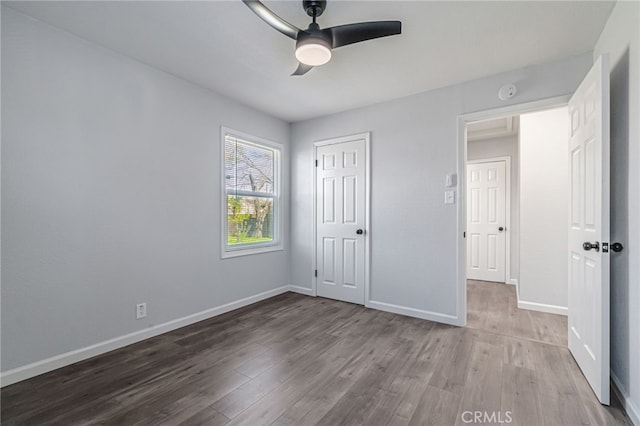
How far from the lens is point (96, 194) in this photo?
2334 millimetres

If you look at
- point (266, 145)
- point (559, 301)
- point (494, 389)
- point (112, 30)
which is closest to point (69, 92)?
point (112, 30)

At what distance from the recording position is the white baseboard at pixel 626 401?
5.11 ft

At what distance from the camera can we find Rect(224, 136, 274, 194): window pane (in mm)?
3484

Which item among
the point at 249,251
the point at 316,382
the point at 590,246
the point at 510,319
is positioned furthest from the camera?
the point at 249,251

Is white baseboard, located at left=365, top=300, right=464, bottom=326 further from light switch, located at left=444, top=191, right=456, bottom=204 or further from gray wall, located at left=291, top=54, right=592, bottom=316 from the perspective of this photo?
light switch, located at left=444, top=191, right=456, bottom=204

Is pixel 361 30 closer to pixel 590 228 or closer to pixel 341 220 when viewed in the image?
pixel 590 228

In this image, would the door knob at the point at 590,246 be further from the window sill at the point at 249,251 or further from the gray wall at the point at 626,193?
the window sill at the point at 249,251

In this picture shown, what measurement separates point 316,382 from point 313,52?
224 cm

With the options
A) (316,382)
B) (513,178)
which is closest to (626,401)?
(316,382)

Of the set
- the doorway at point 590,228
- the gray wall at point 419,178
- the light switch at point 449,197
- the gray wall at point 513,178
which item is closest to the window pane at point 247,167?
the gray wall at point 419,178

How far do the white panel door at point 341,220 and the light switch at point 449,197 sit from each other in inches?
39.2

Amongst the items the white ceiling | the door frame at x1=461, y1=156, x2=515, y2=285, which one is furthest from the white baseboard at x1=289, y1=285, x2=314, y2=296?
the door frame at x1=461, y1=156, x2=515, y2=285

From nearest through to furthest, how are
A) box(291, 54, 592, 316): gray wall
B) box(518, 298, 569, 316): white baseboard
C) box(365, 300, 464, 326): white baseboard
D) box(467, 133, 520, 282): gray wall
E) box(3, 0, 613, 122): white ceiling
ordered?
1. box(3, 0, 613, 122): white ceiling
2. box(291, 54, 592, 316): gray wall
3. box(365, 300, 464, 326): white baseboard
4. box(518, 298, 569, 316): white baseboard
5. box(467, 133, 520, 282): gray wall

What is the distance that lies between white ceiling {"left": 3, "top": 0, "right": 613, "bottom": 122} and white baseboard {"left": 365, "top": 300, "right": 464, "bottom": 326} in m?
2.51
